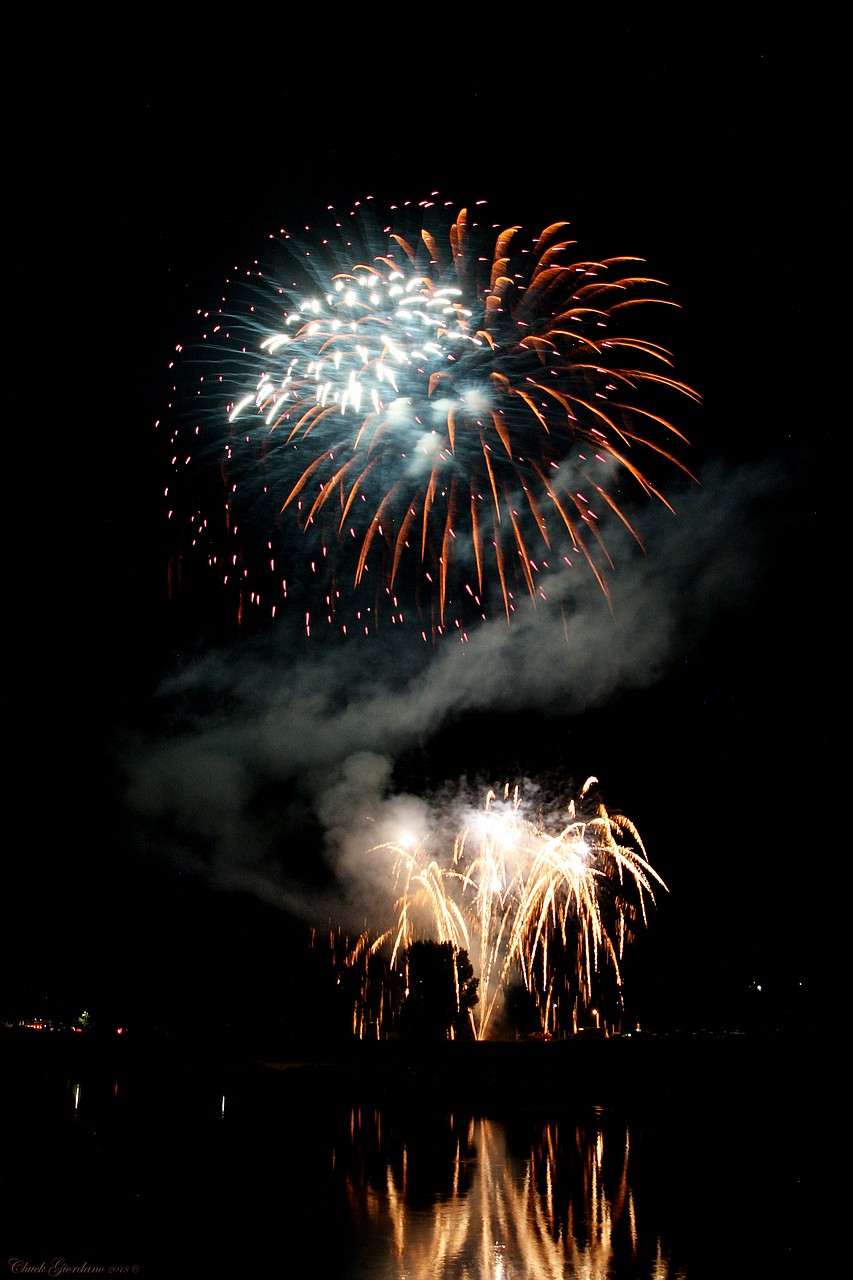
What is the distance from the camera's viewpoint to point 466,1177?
385 inches

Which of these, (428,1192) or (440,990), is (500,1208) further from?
(440,990)

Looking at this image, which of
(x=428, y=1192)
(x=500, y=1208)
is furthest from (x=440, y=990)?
(x=500, y=1208)

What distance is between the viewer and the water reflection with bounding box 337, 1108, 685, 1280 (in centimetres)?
629

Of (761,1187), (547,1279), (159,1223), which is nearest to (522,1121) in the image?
(761,1187)

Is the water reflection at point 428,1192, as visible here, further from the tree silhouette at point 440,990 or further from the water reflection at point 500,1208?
the tree silhouette at point 440,990

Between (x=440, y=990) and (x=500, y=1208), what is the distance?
82.5 ft

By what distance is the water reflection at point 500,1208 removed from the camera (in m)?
6.29

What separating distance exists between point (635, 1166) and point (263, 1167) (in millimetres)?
4058

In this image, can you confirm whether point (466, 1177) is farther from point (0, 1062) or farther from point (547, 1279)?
point (0, 1062)

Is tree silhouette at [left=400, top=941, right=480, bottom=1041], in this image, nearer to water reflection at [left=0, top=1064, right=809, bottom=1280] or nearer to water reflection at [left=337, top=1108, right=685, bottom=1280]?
water reflection at [left=0, top=1064, right=809, bottom=1280]

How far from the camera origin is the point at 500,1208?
8070mm

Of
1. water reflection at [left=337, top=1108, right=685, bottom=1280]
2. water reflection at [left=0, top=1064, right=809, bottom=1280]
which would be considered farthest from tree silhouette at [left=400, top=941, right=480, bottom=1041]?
water reflection at [left=337, top=1108, right=685, bottom=1280]

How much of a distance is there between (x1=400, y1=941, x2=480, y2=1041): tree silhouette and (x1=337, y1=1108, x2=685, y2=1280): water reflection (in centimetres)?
1918

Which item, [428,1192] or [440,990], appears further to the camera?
[440,990]
